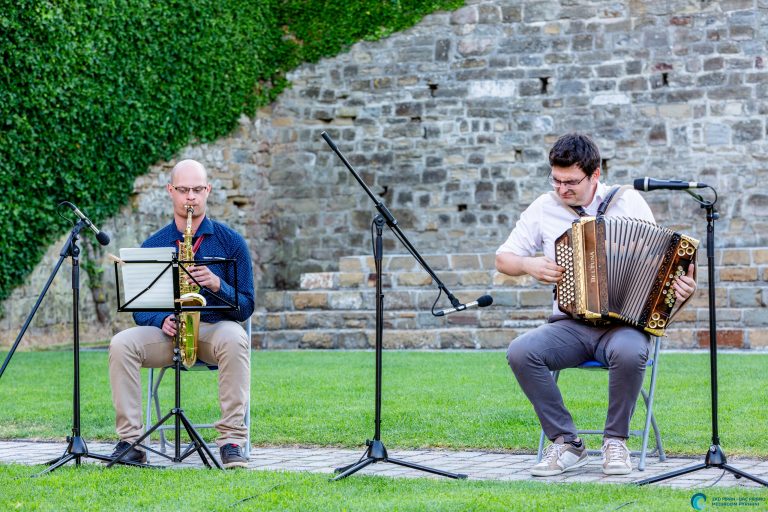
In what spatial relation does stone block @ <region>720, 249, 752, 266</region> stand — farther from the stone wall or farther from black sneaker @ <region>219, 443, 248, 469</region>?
black sneaker @ <region>219, 443, 248, 469</region>

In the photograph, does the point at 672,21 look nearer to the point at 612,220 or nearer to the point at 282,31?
the point at 282,31

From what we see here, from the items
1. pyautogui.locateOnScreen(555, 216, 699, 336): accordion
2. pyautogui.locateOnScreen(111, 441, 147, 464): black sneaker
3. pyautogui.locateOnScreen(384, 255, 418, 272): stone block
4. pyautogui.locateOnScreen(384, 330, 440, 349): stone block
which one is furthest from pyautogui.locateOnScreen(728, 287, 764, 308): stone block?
pyautogui.locateOnScreen(111, 441, 147, 464): black sneaker

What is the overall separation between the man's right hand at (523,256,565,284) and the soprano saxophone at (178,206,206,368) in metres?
1.46

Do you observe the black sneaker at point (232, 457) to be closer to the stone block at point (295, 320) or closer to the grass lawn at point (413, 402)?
the grass lawn at point (413, 402)

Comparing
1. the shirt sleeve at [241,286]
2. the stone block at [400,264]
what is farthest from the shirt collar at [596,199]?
the stone block at [400,264]

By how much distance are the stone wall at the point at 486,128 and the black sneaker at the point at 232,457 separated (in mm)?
7893

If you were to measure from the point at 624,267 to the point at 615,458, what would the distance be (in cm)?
80

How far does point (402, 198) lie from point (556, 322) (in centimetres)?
949

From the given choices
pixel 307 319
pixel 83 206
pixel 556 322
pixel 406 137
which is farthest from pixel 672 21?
pixel 556 322

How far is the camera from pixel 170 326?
518 centimetres

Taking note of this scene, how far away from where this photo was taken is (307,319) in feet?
40.0

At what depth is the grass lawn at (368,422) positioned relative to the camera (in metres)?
3.98

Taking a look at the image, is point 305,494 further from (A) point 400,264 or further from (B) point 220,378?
(A) point 400,264

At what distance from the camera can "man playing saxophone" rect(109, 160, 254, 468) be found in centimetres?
505
